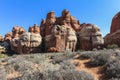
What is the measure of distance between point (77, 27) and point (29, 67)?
44.3m

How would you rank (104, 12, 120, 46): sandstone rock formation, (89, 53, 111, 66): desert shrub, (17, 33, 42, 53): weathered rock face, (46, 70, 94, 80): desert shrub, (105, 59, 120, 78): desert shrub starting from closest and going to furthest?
(46, 70, 94, 80): desert shrub
(105, 59, 120, 78): desert shrub
(89, 53, 111, 66): desert shrub
(104, 12, 120, 46): sandstone rock formation
(17, 33, 42, 53): weathered rock face

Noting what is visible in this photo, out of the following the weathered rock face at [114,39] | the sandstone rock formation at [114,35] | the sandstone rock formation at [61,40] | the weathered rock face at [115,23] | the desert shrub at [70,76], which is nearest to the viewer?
the desert shrub at [70,76]

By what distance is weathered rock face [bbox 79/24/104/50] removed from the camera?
39.8 meters

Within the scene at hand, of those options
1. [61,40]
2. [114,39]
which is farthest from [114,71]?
[61,40]

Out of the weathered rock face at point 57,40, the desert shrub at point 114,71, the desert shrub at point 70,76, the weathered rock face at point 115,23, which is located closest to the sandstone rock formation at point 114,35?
the weathered rock face at point 115,23

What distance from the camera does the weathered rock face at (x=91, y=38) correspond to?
39.8 metres

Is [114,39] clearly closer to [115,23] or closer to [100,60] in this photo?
[115,23]

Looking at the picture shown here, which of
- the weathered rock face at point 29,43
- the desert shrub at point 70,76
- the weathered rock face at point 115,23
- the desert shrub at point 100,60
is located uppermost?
the weathered rock face at point 115,23

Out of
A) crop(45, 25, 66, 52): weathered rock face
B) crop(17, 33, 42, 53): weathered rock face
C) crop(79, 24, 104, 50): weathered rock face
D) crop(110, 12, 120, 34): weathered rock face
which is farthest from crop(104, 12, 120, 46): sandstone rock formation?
crop(17, 33, 42, 53): weathered rock face

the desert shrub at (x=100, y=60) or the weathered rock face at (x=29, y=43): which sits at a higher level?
the weathered rock face at (x=29, y=43)

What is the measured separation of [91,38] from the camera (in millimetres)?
40875

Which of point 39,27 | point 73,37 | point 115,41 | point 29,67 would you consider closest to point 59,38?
point 73,37

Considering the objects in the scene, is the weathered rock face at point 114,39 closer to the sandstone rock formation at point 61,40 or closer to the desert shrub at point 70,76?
the sandstone rock formation at point 61,40

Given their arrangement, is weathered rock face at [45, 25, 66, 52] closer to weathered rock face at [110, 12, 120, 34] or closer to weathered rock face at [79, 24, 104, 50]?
weathered rock face at [79, 24, 104, 50]
